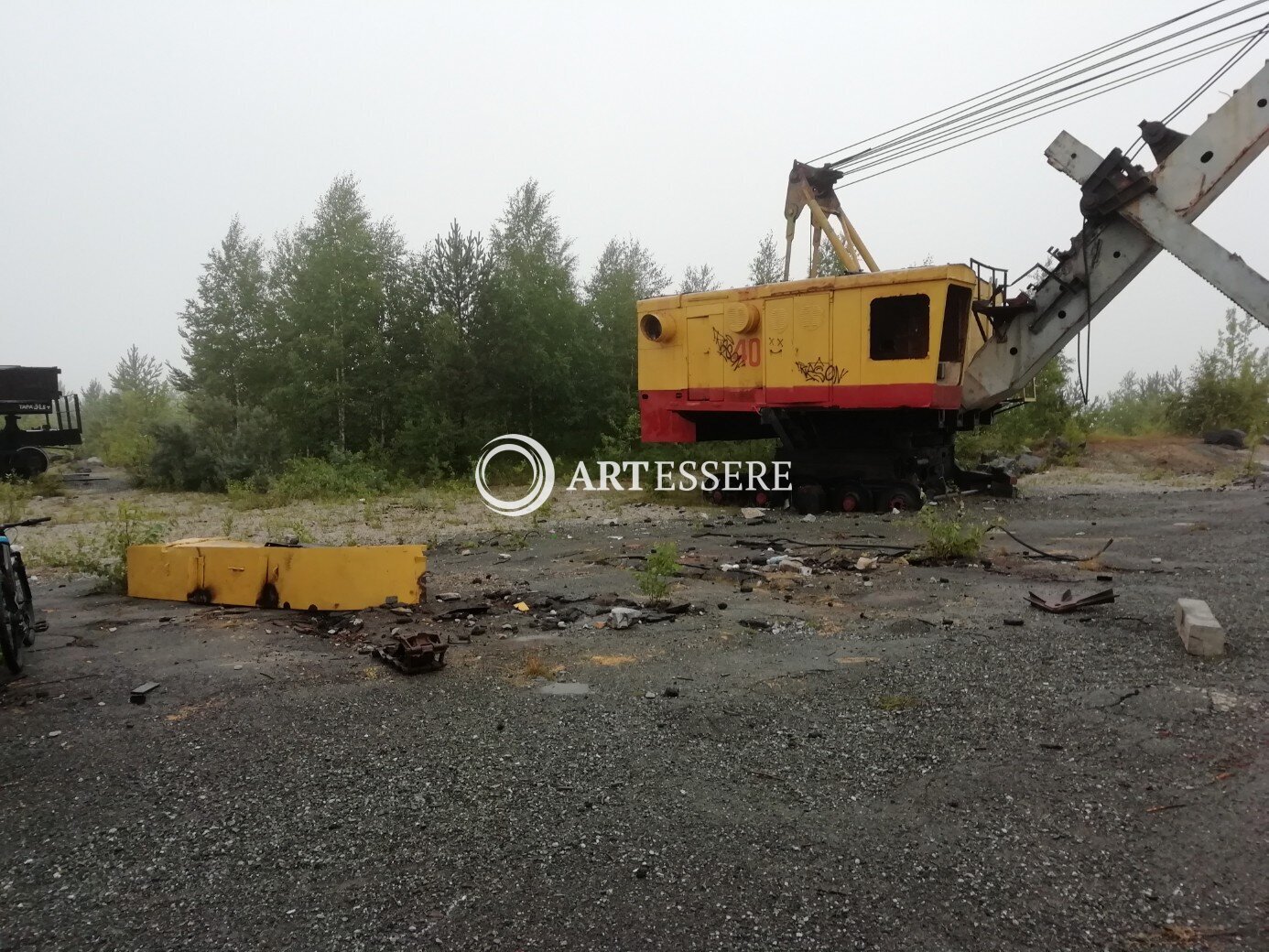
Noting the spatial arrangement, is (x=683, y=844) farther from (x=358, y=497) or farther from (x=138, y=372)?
(x=138, y=372)

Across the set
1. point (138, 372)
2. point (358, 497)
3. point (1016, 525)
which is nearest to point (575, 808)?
point (1016, 525)

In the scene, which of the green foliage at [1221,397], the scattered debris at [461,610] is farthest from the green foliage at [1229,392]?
the scattered debris at [461,610]

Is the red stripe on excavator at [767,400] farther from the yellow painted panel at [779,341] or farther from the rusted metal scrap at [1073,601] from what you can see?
the rusted metal scrap at [1073,601]

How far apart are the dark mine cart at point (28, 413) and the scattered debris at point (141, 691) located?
A: 11.8 meters

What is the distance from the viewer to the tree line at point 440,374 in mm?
17500

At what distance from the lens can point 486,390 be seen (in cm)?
1880

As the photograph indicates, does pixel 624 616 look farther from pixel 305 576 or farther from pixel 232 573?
pixel 232 573

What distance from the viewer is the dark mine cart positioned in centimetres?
1397

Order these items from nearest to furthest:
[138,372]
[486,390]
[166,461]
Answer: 1. [166,461]
2. [486,390]
3. [138,372]

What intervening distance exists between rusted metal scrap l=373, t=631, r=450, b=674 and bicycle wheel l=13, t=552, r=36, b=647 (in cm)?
221

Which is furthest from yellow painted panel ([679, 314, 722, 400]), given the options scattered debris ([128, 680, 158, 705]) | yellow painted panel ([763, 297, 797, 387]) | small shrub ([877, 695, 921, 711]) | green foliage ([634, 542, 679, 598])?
scattered debris ([128, 680, 158, 705])

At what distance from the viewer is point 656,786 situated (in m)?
2.92

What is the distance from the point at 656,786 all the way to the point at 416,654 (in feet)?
6.04

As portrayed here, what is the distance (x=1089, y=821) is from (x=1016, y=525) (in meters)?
7.26
